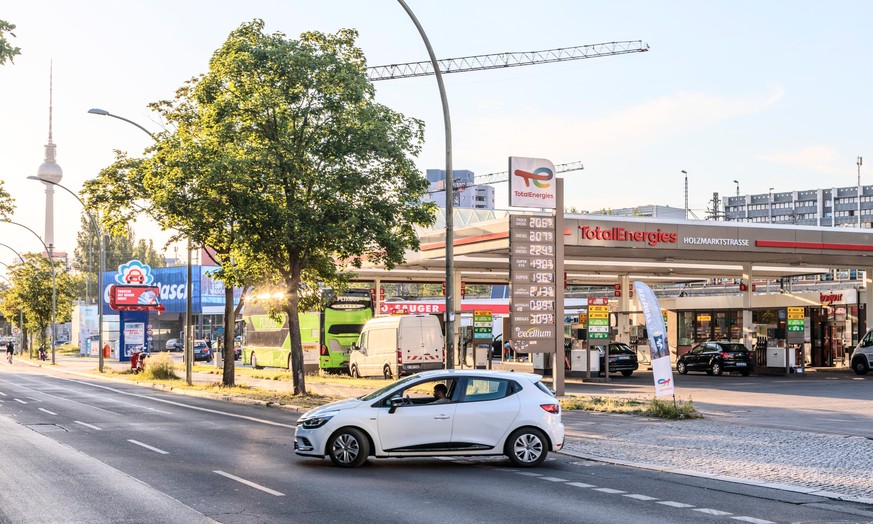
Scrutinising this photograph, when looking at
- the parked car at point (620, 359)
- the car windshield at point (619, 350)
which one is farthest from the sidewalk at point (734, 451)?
the car windshield at point (619, 350)

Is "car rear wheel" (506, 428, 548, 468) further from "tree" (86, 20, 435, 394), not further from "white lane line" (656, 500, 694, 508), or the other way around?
"tree" (86, 20, 435, 394)

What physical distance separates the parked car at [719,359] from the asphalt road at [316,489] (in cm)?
2576

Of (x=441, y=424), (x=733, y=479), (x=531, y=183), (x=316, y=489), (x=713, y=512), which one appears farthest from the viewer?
(x=531, y=183)

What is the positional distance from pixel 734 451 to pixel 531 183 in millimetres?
11059

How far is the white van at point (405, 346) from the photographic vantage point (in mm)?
38750

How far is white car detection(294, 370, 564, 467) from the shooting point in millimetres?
14797

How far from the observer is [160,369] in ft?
152

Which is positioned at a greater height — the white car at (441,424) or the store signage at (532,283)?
the store signage at (532,283)

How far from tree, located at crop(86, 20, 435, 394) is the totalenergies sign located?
164 inches

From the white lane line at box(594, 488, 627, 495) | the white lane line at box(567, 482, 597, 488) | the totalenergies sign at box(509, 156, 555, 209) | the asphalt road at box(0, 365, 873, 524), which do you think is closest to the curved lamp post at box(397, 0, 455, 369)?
the totalenergies sign at box(509, 156, 555, 209)

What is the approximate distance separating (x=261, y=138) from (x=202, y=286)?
66864mm

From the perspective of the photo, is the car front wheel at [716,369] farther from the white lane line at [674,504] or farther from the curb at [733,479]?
the white lane line at [674,504]

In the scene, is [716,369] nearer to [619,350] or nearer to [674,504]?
→ [619,350]

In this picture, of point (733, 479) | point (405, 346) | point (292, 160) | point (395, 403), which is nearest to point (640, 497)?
point (733, 479)
